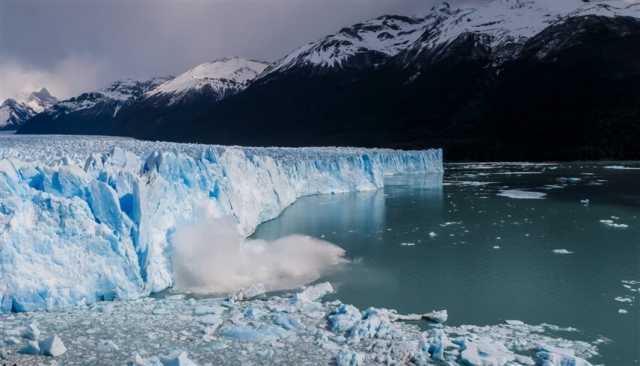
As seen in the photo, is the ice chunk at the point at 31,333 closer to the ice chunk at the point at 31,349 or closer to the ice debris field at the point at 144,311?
the ice debris field at the point at 144,311

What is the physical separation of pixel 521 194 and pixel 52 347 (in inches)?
795

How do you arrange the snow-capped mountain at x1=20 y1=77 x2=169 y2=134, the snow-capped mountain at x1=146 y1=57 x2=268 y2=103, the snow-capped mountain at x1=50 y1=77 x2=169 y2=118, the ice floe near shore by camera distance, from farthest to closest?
the snow-capped mountain at x1=50 y1=77 x2=169 y2=118, the snow-capped mountain at x1=20 y1=77 x2=169 y2=134, the snow-capped mountain at x1=146 y1=57 x2=268 y2=103, the ice floe near shore

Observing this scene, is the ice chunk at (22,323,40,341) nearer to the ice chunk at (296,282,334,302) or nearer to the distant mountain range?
the ice chunk at (296,282,334,302)

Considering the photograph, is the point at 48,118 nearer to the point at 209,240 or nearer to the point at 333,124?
the point at 333,124

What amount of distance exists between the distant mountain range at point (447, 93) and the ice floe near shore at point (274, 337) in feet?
162

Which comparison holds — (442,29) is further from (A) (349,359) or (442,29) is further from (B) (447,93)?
(A) (349,359)

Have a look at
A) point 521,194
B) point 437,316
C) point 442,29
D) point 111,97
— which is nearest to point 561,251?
point 437,316

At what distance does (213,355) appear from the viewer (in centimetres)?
511

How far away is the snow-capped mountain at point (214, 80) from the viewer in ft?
427

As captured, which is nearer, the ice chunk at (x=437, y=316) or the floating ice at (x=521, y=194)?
the ice chunk at (x=437, y=316)

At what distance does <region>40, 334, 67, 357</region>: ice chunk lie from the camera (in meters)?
4.85

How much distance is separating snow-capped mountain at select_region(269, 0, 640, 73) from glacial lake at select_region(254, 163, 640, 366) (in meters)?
83.2

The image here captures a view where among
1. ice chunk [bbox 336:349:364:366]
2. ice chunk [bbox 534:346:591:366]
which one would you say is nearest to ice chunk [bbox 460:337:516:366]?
ice chunk [bbox 534:346:591:366]

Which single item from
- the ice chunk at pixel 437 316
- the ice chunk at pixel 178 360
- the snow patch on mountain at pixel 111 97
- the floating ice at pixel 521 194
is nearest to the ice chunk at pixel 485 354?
the ice chunk at pixel 437 316
